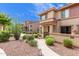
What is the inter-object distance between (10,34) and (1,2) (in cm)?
137

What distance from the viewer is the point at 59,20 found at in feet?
20.5

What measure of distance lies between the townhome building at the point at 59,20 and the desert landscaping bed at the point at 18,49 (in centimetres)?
79

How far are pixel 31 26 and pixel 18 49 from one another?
1054mm

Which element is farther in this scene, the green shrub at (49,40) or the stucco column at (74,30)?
the green shrub at (49,40)

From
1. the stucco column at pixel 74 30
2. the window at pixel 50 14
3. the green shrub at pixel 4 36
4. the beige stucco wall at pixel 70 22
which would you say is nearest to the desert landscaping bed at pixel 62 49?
the stucco column at pixel 74 30

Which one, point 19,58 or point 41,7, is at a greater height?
point 41,7

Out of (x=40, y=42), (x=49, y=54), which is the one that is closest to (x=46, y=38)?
(x=40, y=42)

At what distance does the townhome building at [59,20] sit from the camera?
6.07 m

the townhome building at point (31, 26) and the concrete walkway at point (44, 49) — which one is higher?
the townhome building at point (31, 26)

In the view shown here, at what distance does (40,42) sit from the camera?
20.2ft

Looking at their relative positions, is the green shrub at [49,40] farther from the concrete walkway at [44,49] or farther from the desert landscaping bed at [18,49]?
the desert landscaping bed at [18,49]

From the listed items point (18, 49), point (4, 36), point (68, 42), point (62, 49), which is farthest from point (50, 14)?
point (4, 36)

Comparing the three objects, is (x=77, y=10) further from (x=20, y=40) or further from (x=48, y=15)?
(x=20, y=40)

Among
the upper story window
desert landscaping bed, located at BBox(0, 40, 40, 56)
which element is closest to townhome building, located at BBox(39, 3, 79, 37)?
the upper story window
